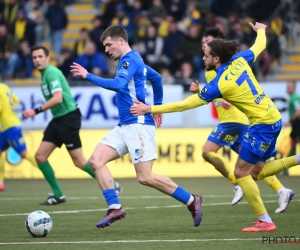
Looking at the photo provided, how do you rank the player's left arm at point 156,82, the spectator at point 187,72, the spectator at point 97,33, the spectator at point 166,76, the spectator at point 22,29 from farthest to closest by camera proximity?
the spectator at point 22,29
the spectator at point 97,33
the spectator at point 187,72
the spectator at point 166,76
the player's left arm at point 156,82

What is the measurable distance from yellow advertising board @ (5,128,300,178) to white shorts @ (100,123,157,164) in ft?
29.8

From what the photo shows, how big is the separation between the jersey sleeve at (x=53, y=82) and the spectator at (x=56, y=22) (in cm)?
1259

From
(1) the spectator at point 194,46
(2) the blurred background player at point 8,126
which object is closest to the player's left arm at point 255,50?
(2) the blurred background player at point 8,126

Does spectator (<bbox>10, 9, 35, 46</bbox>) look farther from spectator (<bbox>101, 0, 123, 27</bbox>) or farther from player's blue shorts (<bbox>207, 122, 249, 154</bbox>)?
player's blue shorts (<bbox>207, 122, 249, 154</bbox>)

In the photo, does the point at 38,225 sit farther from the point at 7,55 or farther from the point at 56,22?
the point at 56,22

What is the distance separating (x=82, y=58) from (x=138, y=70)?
1356 centimetres

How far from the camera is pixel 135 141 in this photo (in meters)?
10.4

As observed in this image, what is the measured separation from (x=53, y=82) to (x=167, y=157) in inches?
253

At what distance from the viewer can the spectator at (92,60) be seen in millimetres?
23656

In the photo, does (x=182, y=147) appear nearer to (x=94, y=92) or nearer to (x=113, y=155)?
(x=94, y=92)

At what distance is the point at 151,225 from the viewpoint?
10.8 metres

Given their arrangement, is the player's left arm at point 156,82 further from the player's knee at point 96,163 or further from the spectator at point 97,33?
the spectator at point 97,33

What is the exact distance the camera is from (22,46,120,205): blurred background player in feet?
45.7

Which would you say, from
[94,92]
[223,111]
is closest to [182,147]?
[94,92]
